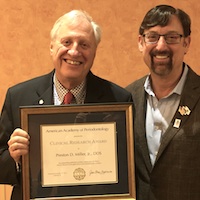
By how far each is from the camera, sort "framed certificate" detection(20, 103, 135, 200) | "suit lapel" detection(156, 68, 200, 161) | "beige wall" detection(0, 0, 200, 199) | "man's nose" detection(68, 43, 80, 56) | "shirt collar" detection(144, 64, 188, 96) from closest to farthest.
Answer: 1. "framed certificate" detection(20, 103, 135, 200)
2. "man's nose" detection(68, 43, 80, 56)
3. "suit lapel" detection(156, 68, 200, 161)
4. "shirt collar" detection(144, 64, 188, 96)
5. "beige wall" detection(0, 0, 200, 199)

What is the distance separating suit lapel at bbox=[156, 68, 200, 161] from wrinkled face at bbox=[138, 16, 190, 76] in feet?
0.31

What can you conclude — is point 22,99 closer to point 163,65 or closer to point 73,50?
point 73,50

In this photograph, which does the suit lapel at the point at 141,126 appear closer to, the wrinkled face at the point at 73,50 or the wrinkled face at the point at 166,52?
the wrinkled face at the point at 166,52

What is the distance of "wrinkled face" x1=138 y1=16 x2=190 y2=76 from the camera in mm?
1793

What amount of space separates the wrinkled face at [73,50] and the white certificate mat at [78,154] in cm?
24

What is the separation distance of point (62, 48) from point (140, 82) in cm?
53

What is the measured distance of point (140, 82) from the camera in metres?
2.00

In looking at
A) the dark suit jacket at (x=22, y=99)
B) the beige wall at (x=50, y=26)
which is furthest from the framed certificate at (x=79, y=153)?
the beige wall at (x=50, y=26)

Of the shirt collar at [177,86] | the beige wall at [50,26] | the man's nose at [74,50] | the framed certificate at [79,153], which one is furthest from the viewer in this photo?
the beige wall at [50,26]

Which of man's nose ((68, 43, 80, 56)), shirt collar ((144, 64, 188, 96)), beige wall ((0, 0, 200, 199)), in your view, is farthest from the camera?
beige wall ((0, 0, 200, 199))

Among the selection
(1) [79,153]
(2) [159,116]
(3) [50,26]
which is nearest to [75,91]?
(1) [79,153]

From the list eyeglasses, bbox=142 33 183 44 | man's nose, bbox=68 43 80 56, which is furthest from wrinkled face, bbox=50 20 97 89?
eyeglasses, bbox=142 33 183 44

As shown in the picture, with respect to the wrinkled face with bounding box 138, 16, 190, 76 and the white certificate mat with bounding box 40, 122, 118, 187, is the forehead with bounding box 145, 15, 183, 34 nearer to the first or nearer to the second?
the wrinkled face with bounding box 138, 16, 190, 76

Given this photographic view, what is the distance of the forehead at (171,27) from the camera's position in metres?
1.79
